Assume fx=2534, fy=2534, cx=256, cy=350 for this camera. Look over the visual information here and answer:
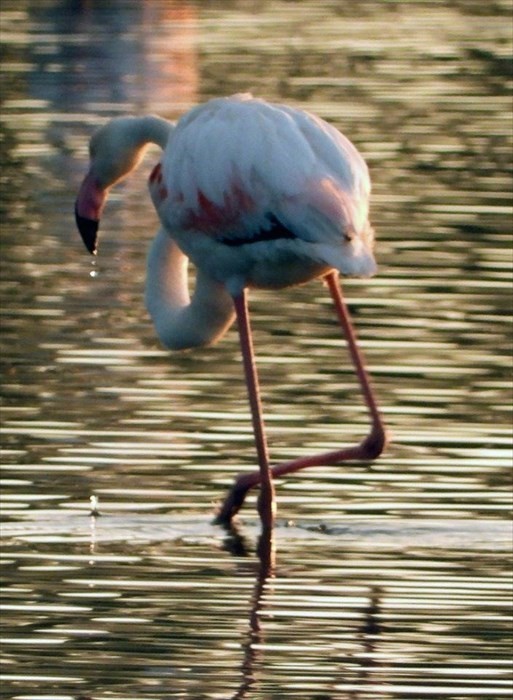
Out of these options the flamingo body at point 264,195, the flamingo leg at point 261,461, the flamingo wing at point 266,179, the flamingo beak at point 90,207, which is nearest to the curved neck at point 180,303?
the flamingo body at point 264,195

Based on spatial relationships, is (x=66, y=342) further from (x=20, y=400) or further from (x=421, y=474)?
(x=421, y=474)

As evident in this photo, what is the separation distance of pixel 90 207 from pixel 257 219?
5.64 feet

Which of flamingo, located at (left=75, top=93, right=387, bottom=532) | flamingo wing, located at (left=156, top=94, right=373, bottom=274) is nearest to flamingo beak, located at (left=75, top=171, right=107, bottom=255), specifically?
flamingo, located at (left=75, top=93, right=387, bottom=532)

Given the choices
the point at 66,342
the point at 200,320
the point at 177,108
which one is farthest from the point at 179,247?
the point at 177,108

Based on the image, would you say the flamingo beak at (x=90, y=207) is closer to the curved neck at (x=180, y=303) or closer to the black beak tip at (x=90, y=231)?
the black beak tip at (x=90, y=231)

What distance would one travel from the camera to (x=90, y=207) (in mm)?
10961

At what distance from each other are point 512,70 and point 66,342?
1051cm

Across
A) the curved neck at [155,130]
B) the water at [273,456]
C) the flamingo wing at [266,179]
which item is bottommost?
the water at [273,456]

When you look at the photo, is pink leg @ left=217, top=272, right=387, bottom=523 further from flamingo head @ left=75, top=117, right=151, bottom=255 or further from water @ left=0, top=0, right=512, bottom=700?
flamingo head @ left=75, top=117, right=151, bottom=255

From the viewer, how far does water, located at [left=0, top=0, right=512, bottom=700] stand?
7457 mm

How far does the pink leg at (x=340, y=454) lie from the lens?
942cm

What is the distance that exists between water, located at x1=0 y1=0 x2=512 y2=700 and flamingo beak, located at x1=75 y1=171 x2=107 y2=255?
66cm

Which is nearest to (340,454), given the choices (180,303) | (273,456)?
(273,456)

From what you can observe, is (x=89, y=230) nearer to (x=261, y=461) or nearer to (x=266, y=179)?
(x=266, y=179)
